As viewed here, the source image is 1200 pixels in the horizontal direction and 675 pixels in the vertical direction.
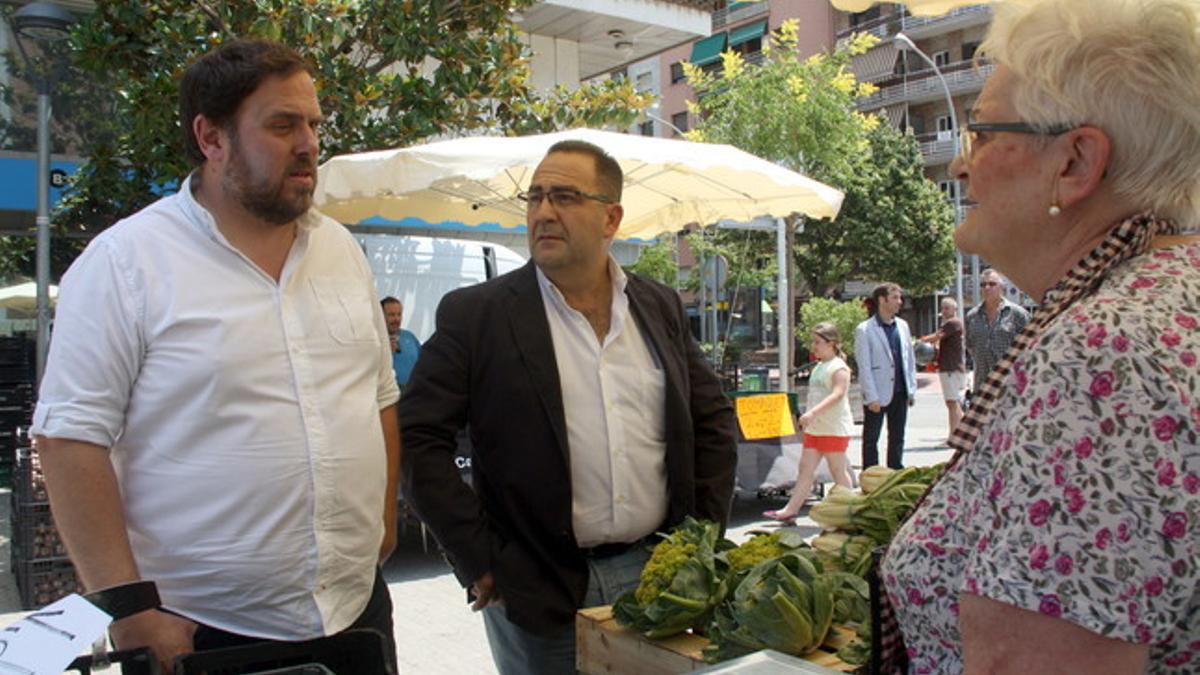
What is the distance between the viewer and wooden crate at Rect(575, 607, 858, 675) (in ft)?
7.60

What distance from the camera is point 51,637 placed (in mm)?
1386

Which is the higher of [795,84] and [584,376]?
[795,84]

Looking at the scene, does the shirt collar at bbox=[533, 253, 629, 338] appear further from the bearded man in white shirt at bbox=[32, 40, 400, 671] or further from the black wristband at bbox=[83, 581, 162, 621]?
the black wristband at bbox=[83, 581, 162, 621]

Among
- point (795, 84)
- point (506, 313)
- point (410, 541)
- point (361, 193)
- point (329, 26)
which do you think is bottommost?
point (410, 541)

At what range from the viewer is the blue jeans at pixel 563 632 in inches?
109

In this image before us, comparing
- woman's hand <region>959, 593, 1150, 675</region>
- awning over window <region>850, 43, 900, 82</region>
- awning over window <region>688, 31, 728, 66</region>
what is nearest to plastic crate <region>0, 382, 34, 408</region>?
woman's hand <region>959, 593, 1150, 675</region>

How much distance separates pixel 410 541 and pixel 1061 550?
752 centimetres

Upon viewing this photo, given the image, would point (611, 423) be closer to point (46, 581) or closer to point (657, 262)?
point (46, 581)

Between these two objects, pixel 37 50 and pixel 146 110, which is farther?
pixel 37 50

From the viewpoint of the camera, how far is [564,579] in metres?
2.72

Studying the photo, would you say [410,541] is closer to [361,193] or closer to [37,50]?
[361,193]

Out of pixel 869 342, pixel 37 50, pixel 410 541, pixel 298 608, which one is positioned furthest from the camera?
pixel 37 50

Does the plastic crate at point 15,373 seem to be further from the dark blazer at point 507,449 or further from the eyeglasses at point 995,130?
the eyeglasses at point 995,130

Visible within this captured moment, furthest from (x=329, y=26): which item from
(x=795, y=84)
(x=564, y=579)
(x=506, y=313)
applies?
(x=795, y=84)
